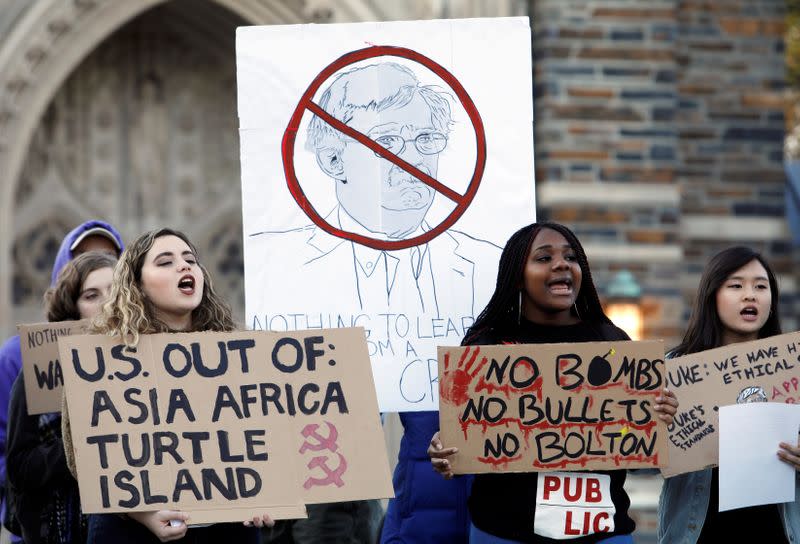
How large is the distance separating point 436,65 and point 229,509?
164 cm

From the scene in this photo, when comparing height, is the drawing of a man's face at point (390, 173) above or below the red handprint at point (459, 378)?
above

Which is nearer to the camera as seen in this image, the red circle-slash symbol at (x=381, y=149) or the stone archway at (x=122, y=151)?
the red circle-slash symbol at (x=381, y=149)

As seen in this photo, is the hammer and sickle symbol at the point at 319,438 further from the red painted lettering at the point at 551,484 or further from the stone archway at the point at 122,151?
the stone archway at the point at 122,151

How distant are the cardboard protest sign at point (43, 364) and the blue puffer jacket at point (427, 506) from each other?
1.05 m

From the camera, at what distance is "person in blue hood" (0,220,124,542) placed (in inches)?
205

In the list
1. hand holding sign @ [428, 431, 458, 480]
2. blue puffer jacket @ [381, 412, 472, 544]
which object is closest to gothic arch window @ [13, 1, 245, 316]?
blue puffer jacket @ [381, 412, 472, 544]

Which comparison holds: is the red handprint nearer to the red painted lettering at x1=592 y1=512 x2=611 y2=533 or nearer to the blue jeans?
the blue jeans

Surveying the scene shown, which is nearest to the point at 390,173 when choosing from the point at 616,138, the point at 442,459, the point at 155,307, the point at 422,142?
A: the point at 422,142

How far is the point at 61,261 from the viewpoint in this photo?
219 inches

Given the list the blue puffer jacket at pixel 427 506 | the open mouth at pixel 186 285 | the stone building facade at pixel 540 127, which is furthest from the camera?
the stone building facade at pixel 540 127

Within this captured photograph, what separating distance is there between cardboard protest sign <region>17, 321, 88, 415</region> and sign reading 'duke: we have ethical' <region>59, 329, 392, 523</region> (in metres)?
0.51

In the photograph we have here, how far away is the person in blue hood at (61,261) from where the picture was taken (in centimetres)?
520

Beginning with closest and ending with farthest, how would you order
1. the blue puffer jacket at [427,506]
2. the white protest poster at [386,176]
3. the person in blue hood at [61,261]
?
1. the blue puffer jacket at [427,506]
2. the white protest poster at [386,176]
3. the person in blue hood at [61,261]

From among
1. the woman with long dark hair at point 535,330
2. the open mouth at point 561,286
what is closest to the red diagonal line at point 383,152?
the woman with long dark hair at point 535,330
